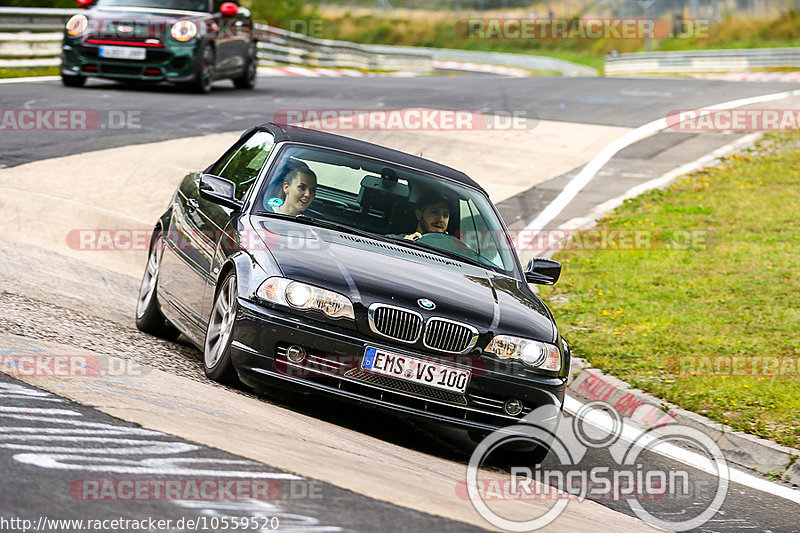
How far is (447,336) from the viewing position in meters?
6.16

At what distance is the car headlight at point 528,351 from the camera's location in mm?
6254

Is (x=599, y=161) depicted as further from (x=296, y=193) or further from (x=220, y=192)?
(x=220, y=192)

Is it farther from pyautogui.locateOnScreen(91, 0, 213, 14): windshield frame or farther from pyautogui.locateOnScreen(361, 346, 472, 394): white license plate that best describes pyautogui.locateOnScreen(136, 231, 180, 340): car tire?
pyautogui.locateOnScreen(91, 0, 213, 14): windshield frame

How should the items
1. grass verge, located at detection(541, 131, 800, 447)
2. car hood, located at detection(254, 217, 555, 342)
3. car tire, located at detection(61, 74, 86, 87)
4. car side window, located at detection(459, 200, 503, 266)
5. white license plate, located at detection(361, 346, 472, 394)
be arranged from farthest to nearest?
car tire, located at detection(61, 74, 86, 87), grass verge, located at detection(541, 131, 800, 447), car side window, located at detection(459, 200, 503, 266), car hood, located at detection(254, 217, 555, 342), white license plate, located at detection(361, 346, 472, 394)

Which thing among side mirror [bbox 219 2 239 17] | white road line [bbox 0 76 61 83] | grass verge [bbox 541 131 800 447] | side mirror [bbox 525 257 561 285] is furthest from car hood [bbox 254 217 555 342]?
white road line [bbox 0 76 61 83]

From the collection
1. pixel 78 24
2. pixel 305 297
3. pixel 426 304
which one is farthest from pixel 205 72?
pixel 426 304

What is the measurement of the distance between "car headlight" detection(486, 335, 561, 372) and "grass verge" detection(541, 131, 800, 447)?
6.12ft

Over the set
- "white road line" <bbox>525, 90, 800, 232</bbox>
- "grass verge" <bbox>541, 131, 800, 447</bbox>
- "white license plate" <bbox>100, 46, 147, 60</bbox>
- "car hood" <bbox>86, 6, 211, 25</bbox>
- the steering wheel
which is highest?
"car hood" <bbox>86, 6, 211, 25</bbox>

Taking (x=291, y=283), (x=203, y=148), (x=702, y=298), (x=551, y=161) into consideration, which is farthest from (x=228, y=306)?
(x=551, y=161)

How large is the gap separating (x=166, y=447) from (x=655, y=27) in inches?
2405

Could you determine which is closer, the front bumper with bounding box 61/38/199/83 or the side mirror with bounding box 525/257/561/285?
the side mirror with bounding box 525/257/561/285

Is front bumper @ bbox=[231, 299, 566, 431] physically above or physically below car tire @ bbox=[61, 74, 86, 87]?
below

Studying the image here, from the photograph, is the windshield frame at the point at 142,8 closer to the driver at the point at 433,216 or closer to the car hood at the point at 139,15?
the car hood at the point at 139,15

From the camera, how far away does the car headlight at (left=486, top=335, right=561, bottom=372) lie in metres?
6.25
